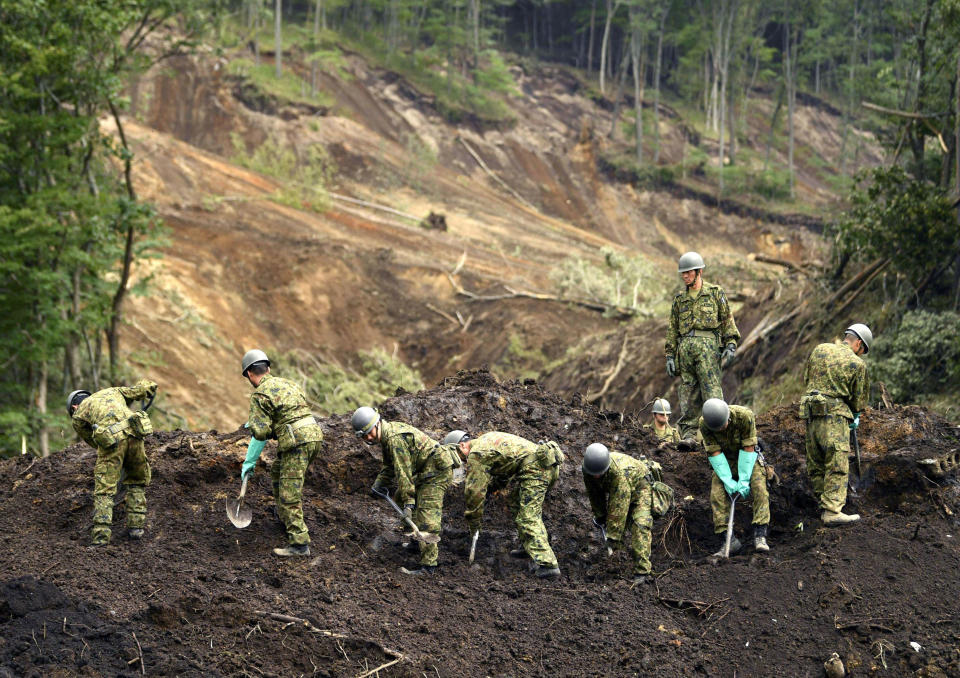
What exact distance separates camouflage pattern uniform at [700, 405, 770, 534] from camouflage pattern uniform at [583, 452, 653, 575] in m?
0.64

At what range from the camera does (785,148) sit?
53.0 m

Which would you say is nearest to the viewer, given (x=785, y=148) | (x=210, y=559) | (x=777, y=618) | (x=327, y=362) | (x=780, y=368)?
(x=777, y=618)

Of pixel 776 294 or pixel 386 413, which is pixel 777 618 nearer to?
pixel 386 413

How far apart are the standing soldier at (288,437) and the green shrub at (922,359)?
29.0 ft

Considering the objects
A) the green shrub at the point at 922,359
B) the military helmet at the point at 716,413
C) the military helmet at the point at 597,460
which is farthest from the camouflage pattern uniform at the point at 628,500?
the green shrub at the point at 922,359

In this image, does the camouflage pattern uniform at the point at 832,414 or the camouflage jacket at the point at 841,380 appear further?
the camouflage jacket at the point at 841,380

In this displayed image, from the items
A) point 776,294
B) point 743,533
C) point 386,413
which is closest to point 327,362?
point 776,294

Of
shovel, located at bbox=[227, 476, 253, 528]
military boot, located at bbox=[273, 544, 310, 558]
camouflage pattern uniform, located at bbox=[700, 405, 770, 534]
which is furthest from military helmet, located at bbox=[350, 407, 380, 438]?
camouflage pattern uniform, located at bbox=[700, 405, 770, 534]

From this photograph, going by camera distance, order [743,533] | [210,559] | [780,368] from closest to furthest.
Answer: [210,559] < [743,533] < [780,368]

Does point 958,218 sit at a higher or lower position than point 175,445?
higher

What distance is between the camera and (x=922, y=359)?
41.9 ft

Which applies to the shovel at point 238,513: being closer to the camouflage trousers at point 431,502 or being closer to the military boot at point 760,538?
the camouflage trousers at point 431,502

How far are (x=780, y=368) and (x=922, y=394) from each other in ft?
7.57

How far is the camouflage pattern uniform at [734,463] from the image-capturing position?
8.09 metres
